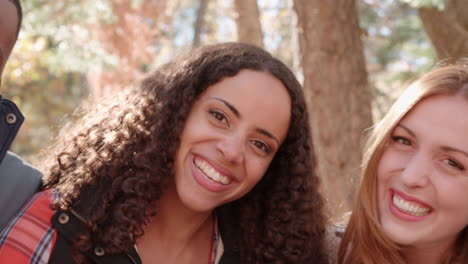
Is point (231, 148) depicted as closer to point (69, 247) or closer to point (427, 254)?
point (69, 247)

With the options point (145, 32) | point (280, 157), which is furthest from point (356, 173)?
point (145, 32)

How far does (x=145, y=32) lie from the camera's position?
12984mm

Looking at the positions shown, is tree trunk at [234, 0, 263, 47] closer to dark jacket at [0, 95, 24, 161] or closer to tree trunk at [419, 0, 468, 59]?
tree trunk at [419, 0, 468, 59]

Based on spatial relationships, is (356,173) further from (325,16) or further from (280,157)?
(280,157)

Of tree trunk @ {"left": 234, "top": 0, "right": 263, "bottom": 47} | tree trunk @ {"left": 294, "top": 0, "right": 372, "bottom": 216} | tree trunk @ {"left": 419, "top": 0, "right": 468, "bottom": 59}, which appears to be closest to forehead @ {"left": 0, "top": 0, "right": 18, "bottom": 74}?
tree trunk @ {"left": 294, "top": 0, "right": 372, "bottom": 216}

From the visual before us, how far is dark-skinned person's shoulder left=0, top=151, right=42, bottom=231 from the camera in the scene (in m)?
2.49

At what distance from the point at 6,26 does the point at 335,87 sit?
11.1 ft

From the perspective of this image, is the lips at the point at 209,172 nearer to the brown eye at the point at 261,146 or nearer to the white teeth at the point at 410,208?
the brown eye at the point at 261,146

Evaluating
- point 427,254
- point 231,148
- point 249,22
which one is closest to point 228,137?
point 231,148

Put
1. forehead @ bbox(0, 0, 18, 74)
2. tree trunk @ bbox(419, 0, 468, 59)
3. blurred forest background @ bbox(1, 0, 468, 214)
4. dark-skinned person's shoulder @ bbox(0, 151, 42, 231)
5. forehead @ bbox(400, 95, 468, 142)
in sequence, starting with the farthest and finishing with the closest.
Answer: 1. blurred forest background @ bbox(1, 0, 468, 214)
2. tree trunk @ bbox(419, 0, 468, 59)
3. forehead @ bbox(400, 95, 468, 142)
4. dark-skinned person's shoulder @ bbox(0, 151, 42, 231)
5. forehead @ bbox(0, 0, 18, 74)

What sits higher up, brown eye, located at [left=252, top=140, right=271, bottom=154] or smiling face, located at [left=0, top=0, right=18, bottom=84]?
smiling face, located at [left=0, top=0, right=18, bottom=84]

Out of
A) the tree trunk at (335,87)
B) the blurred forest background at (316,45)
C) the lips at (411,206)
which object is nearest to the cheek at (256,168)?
the lips at (411,206)

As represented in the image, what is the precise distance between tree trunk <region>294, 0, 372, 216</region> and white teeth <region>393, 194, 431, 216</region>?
2131 millimetres

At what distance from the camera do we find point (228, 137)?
8.92 feet
